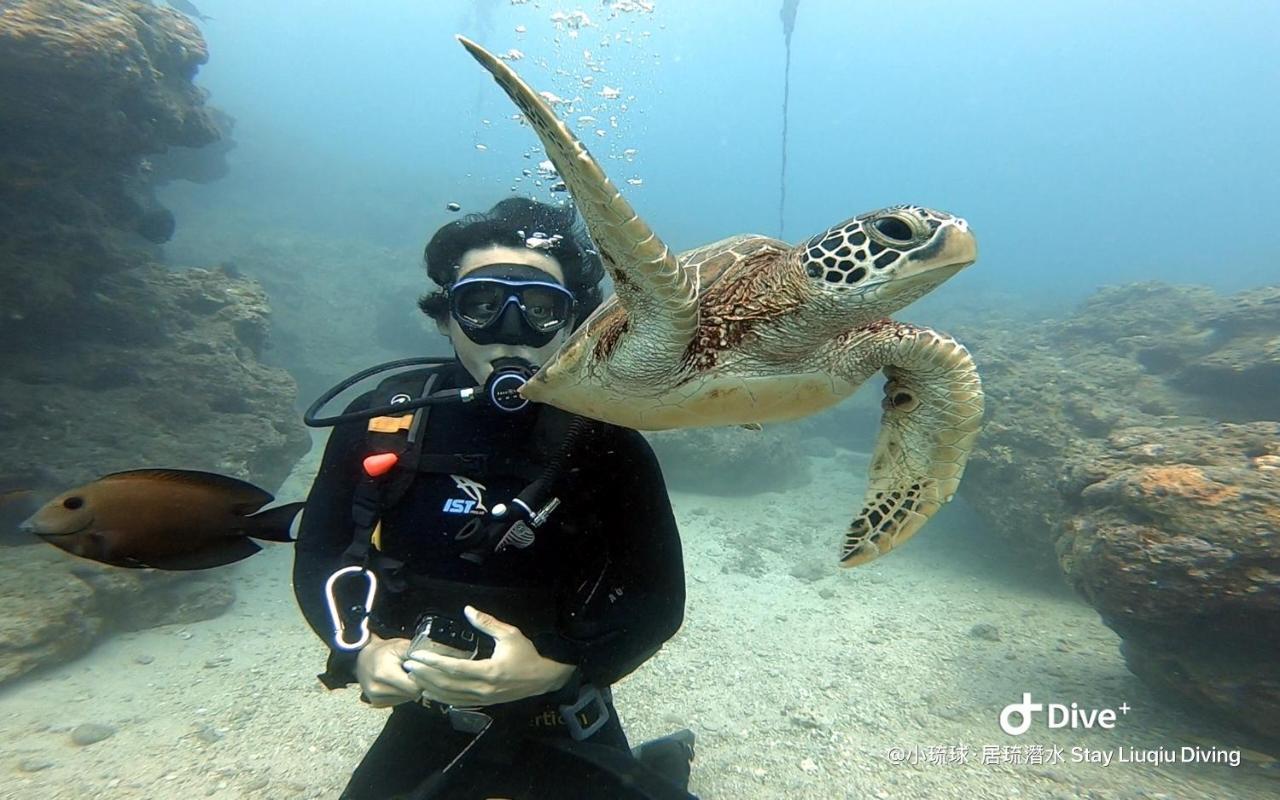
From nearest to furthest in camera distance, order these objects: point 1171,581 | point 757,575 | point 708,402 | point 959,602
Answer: point 708,402
point 1171,581
point 959,602
point 757,575

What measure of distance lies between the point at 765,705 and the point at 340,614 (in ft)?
12.1

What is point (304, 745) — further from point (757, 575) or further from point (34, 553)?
point (757, 575)

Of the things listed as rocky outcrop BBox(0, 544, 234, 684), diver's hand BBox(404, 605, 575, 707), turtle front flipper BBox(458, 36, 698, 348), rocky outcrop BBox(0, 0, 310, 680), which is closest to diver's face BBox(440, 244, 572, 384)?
turtle front flipper BBox(458, 36, 698, 348)

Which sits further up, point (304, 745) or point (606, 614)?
point (606, 614)

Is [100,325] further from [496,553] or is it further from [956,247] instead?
[956,247]

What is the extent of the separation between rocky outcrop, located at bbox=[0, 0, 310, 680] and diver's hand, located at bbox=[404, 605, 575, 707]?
5.53 metres

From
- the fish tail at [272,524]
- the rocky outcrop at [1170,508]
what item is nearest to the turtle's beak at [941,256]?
the fish tail at [272,524]

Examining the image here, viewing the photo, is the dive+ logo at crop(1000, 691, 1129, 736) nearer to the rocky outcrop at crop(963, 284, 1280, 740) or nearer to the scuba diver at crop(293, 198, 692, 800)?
the rocky outcrop at crop(963, 284, 1280, 740)

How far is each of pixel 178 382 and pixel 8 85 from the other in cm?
409

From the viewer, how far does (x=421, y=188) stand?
45562mm

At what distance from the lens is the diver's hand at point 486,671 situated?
156 centimetres

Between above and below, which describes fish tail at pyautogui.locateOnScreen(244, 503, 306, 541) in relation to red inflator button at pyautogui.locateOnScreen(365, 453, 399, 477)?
above

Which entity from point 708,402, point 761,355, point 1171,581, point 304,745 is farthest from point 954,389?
point 304,745

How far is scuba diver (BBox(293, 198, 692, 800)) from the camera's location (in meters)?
1.99
